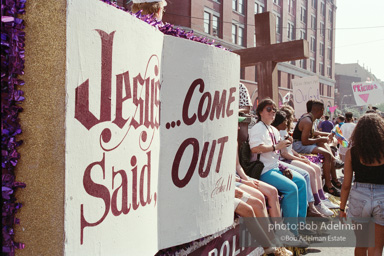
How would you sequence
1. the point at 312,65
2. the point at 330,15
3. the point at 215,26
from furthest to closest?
the point at 330,15
the point at 312,65
the point at 215,26

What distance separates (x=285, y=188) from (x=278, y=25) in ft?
109

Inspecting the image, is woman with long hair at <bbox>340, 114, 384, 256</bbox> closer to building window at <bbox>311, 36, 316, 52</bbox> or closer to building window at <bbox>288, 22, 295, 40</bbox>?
building window at <bbox>288, 22, 295, 40</bbox>

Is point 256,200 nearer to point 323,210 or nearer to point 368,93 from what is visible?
point 323,210

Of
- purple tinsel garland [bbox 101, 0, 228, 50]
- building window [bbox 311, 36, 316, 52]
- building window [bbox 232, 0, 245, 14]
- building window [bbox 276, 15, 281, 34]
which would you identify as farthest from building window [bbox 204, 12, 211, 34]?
purple tinsel garland [bbox 101, 0, 228, 50]

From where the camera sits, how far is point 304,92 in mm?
9562

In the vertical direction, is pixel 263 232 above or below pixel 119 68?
below

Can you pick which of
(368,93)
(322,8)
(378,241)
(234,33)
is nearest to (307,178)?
(378,241)

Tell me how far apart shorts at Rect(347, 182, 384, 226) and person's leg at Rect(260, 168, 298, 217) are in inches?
32.3

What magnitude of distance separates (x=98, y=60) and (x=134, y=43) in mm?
278

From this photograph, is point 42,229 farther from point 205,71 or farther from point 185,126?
point 205,71

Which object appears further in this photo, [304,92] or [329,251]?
[304,92]

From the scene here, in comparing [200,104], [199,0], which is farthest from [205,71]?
[199,0]

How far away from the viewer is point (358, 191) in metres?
3.46

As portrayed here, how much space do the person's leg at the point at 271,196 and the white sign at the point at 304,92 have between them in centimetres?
593
